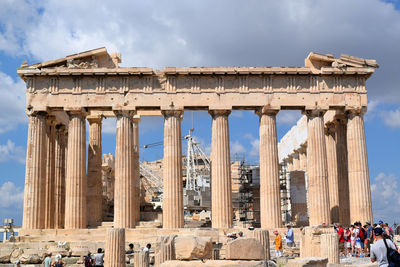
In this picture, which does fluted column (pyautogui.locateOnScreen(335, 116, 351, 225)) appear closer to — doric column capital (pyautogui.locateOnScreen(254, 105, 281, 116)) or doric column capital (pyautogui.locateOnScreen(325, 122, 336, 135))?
doric column capital (pyautogui.locateOnScreen(325, 122, 336, 135))

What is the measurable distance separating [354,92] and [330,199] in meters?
7.77

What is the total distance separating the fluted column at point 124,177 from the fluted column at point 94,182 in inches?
149

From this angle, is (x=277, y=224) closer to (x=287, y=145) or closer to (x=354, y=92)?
(x=354, y=92)

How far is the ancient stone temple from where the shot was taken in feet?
120

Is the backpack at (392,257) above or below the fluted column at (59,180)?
below

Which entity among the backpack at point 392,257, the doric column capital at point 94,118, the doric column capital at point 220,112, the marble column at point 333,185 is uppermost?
the doric column capital at point 94,118

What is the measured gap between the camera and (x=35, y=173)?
121 feet

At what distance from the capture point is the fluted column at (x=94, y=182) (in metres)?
40.0

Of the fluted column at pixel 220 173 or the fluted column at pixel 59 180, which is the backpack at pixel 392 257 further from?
the fluted column at pixel 59 180

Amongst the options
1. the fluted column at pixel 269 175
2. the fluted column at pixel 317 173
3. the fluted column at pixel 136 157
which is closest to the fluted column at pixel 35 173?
the fluted column at pixel 136 157

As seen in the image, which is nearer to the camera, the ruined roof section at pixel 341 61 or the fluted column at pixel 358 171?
the fluted column at pixel 358 171

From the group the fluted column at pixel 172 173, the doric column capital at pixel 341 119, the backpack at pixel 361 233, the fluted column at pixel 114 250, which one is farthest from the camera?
the doric column capital at pixel 341 119

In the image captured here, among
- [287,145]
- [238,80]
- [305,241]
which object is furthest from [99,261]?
[287,145]

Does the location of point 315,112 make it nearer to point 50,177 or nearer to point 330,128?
point 330,128
